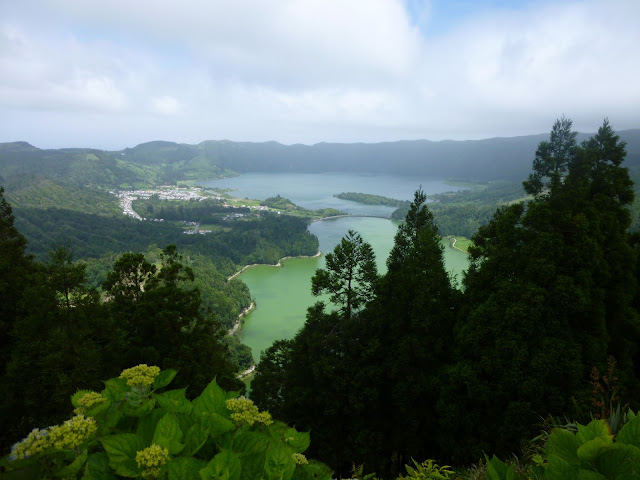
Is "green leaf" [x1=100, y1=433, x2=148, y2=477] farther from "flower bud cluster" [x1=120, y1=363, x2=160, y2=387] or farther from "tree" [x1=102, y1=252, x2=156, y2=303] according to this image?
"tree" [x1=102, y1=252, x2=156, y2=303]

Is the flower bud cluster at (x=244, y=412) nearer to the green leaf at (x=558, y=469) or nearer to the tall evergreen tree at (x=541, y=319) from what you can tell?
the green leaf at (x=558, y=469)

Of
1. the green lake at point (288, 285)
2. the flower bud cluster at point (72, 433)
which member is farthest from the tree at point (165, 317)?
the green lake at point (288, 285)

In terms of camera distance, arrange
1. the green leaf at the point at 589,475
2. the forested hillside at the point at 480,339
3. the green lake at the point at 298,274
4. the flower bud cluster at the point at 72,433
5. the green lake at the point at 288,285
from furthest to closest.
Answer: the green lake at the point at 298,274, the green lake at the point at 288,285, the forested hillside at the point at 480,339, the flower bud cluster at the point at 72,433, the green leaf at the point at 589,475

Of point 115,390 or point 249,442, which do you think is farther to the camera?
point 115,390

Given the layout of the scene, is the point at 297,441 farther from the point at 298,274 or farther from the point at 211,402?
the point at 298,274

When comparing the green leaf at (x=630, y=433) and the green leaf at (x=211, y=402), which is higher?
the green leaf at (x=630, y=433)

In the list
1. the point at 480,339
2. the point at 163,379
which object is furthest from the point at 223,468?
the point at 480,339
